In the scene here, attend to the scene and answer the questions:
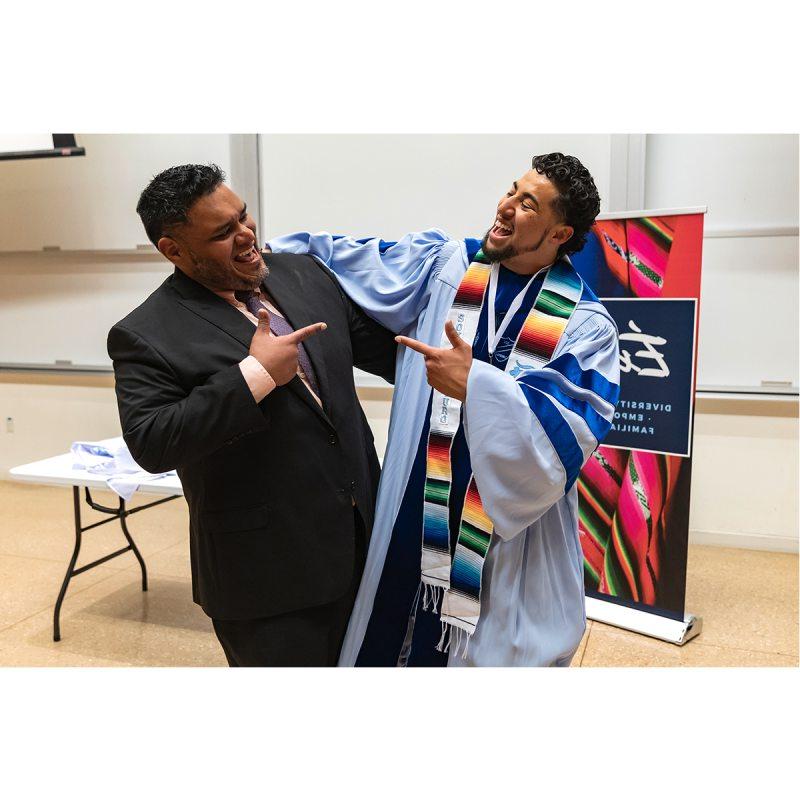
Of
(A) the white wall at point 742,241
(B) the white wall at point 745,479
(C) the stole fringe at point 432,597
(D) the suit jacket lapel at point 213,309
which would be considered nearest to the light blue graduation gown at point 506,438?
(C) the stole fringe at point 432,597

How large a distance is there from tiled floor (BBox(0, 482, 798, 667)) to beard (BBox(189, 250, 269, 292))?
6.67ft

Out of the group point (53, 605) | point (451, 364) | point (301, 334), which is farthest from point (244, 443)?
point (53, 605)

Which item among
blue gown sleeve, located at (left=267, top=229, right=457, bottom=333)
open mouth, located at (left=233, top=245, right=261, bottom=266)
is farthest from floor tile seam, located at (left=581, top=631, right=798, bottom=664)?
open mouth, located at (left=233, top=245, right=261, bottom=266)

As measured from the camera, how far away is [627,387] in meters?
3.24

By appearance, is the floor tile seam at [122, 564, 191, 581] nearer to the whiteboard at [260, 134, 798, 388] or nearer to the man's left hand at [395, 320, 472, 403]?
the whiteboard at [260, 134, 798, 388]

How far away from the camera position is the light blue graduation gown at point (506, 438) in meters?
1.47

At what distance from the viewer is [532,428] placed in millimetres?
1460

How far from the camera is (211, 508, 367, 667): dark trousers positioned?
1.67 metres

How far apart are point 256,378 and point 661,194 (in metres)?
3.49

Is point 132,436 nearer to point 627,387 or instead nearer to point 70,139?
point 627,387

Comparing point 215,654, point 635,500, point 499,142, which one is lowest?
point 215,654

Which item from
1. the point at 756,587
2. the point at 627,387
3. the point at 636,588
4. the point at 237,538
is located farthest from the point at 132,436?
the point at 756,587

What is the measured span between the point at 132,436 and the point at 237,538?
335 millimetres

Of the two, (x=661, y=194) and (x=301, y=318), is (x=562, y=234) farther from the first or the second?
(x=661, y=194)
